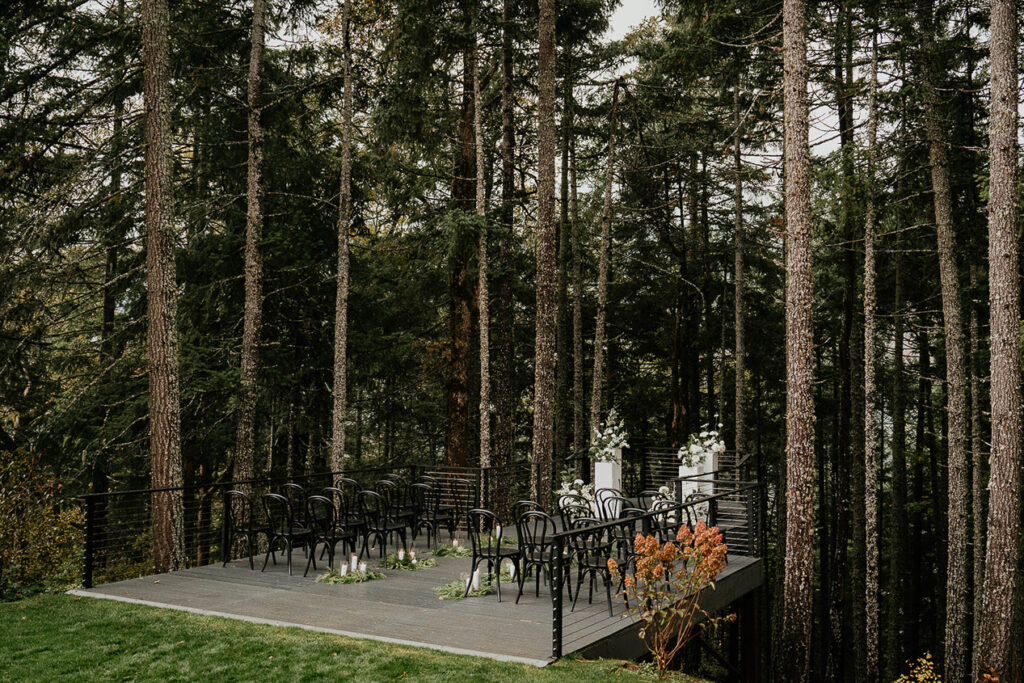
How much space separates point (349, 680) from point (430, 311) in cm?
1249

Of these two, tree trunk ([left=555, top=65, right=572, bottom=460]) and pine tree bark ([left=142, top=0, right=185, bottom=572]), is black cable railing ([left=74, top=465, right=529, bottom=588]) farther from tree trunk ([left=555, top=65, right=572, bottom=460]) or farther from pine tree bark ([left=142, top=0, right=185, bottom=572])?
tree trunk ([left=555, top=65, right=572, bottom=460])

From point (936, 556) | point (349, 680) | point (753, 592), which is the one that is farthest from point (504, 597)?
point (936, 556)

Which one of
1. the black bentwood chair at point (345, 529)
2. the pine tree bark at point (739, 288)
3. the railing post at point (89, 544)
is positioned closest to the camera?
the railing post at point (89, 544)

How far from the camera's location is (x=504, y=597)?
7.21m

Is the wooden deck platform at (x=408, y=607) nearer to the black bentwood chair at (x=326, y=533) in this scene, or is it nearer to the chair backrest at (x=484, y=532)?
the black bentwood chair at (x=326, y=533)

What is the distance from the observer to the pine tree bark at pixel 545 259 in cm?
1164

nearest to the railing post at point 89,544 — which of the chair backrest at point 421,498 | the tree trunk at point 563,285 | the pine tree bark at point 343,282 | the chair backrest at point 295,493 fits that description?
the chair backrest at point 295,493

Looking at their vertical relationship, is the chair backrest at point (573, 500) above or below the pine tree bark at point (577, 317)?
below

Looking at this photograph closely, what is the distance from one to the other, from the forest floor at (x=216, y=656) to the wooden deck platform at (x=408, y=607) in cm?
23

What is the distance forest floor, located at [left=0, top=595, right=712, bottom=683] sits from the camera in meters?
4.89

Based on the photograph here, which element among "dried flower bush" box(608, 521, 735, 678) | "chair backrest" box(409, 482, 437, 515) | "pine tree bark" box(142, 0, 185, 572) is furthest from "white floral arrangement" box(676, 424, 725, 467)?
"pine tree bark" box(142, 0, 185, 572)

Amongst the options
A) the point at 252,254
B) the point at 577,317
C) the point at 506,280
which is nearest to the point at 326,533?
the point at 252,254

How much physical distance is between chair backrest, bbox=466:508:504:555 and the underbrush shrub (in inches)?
197

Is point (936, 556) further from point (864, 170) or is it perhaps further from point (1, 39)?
point (1, 39)
